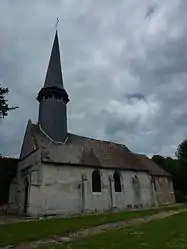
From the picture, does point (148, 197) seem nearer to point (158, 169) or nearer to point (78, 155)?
point (158, 169)

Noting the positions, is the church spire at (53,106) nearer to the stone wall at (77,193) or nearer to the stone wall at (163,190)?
the stone wall at (77,193)

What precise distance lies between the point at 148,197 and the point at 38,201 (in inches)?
560

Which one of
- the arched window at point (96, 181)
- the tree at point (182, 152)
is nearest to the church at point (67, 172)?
the arched window at point (96, 181)

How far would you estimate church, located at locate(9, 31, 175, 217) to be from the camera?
88.8 feet

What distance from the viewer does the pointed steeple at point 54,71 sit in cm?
3394

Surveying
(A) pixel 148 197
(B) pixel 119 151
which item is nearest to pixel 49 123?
(B) pixel 119 151

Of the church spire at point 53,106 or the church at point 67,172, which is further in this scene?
the church spire at point 53,106

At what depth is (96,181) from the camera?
30.5m

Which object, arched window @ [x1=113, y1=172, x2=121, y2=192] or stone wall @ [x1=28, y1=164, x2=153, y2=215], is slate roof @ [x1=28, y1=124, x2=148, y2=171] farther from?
arched window @ [x1=113, y1=172, x2=121, y2=192]

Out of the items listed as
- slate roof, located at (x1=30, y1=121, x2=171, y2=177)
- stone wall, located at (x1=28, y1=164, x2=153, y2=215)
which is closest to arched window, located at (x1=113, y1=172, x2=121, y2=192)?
stone wall, located at (x1=28, y1=164, x2=153, y2=215)

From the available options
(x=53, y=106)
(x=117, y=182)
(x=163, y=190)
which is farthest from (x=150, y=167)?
(x=53, y=106)

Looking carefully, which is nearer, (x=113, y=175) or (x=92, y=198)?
(x=92, y=198)

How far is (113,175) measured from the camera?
3198 cm

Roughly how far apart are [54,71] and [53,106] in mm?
5201
